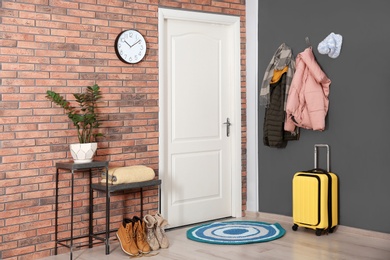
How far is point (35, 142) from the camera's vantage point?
14.9 feet

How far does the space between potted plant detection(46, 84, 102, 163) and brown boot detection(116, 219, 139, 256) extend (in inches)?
24.1

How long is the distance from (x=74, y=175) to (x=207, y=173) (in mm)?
1556

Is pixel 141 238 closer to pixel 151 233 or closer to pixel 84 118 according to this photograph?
pixel 151 233

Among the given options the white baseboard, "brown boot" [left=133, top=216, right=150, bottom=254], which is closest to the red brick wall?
→ "brown boot" [left=133, top=216, right=150, bottom=254]

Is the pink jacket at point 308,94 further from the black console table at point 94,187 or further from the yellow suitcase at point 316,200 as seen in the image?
the black console table at point 94,187

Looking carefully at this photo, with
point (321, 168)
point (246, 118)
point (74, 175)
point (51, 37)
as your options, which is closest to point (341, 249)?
point (321, 168)

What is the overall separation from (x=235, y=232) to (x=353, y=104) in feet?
5.19

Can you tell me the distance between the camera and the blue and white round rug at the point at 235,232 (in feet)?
16.5

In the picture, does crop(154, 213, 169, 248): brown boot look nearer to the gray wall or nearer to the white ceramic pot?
the white ceramic pot

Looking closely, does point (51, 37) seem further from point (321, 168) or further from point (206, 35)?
point (321, 168)

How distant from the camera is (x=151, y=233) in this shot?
4816 millimetres

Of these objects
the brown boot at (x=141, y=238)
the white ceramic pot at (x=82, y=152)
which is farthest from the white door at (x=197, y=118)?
the white ceramic pot at (x=82, y=152)

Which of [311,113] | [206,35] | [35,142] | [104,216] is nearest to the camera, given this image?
[35,142]

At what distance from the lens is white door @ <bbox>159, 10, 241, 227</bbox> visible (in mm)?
5520
